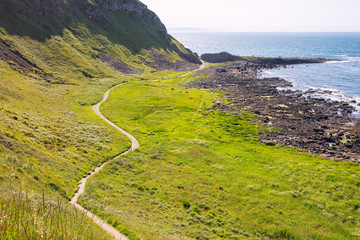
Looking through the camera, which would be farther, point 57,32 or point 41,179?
point 57,32

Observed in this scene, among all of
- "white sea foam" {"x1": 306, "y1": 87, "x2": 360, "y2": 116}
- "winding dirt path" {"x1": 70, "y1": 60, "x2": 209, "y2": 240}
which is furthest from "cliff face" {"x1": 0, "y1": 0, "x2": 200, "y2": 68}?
"white sea foam" {"x1": 306, "y1": 87, "x2": 360, "y2": 116}

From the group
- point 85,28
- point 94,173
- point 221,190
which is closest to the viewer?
point 221,190

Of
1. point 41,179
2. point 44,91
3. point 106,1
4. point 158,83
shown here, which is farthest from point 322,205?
point 106,1

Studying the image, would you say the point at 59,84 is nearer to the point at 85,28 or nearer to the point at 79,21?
the point at 85,28

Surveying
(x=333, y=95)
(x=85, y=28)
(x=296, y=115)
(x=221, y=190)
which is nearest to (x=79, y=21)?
(x=85, y=28)

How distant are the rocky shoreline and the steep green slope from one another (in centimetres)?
4569

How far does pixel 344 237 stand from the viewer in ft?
95.2

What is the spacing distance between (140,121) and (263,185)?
4331cm

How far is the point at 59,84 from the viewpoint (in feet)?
299

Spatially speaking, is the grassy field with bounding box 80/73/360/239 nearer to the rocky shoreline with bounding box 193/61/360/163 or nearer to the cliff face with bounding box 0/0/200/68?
the rocky shoreline with bounding box 193/61/360/163

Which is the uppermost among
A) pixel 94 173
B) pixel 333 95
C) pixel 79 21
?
pixel 79 21

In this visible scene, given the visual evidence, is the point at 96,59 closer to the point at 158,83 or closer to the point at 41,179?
the point at 158,83

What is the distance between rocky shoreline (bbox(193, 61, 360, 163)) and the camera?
5950 centimetres

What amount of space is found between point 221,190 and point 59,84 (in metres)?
80.8
